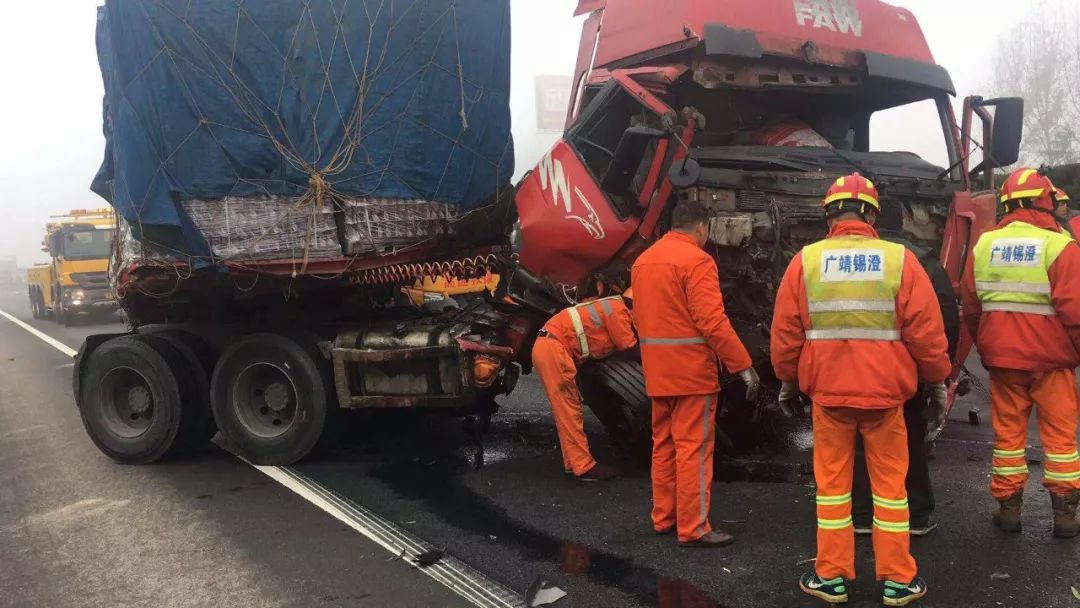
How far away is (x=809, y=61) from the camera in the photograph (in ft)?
15.4

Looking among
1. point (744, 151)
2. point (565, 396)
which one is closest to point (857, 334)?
point (744, 151)

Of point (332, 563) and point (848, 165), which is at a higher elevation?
Result: point (848, 165)

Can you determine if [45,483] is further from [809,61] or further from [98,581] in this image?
[809,61]

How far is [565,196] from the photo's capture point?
4.80 m

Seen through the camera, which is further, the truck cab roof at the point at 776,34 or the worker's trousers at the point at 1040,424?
the truck cab roof at the point at 776,34

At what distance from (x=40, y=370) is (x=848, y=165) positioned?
10969 millimetres

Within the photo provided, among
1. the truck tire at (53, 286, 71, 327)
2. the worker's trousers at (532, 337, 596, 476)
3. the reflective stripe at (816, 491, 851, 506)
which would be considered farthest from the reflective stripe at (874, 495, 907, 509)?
the truck tire at (53, 286, 71, 327)

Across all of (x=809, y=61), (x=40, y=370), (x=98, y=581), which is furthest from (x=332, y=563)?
(x=40, y=370)

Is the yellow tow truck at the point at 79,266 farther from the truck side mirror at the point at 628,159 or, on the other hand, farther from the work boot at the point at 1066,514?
the work boot at the point at 1066,514

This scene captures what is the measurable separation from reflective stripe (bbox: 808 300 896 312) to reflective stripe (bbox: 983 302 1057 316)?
102cm

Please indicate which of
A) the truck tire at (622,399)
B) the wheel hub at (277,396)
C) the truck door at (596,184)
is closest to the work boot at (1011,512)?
the truck tire at (622,399)

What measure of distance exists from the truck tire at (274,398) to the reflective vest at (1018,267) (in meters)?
3.97

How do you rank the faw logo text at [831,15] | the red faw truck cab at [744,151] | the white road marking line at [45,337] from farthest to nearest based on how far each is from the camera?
the white road marking line at [45,337]
the faw logo text at [831,15]
the red faw truck cab at [744,151]

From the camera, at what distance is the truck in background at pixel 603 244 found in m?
4.33
